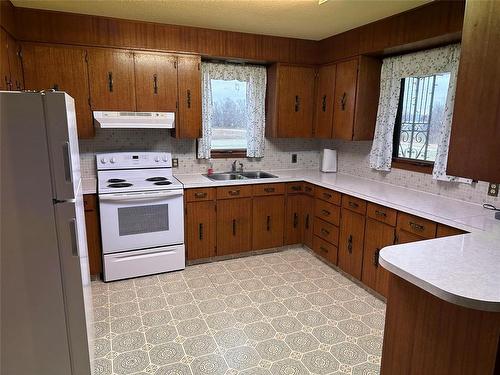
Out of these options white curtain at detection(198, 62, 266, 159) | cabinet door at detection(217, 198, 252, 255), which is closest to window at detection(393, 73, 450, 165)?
white curtain at detection(198, 62, 266, 159)

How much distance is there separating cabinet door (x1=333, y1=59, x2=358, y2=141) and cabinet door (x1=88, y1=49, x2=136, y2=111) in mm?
2232

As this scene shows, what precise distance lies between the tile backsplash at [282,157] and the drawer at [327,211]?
680 millimetres

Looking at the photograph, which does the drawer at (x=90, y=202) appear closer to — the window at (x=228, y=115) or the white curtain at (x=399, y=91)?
the window at (x=228, y=115)

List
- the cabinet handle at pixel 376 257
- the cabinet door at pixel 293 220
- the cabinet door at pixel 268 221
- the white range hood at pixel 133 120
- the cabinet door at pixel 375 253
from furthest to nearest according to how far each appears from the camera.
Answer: the cabinet door at pixel 293 220 → the cabinet door at pixel 268 221 → the white range hood at pixel 133 120 → the cabinet handle at pixel 376 257 → the cabinet door at pixel 375 253

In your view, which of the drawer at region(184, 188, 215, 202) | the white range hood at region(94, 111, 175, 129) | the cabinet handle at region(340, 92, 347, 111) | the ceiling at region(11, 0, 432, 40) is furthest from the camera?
the cabinet handle at region(340, 92, 347, 111)

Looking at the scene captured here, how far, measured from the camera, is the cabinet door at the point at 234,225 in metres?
3.68

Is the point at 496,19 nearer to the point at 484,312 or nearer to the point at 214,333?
the point at 484,312

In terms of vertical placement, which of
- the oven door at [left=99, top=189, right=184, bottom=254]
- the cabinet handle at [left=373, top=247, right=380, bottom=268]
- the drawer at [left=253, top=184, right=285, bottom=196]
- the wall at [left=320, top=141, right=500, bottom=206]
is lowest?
the cabinet handle at [left=373, top=247, right=380, bottom=268]

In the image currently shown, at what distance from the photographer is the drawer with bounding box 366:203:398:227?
9.02ft

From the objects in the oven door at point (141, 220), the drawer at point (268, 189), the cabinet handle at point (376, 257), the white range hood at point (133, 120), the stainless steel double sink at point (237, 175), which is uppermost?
the white range hood at point (133, 120)

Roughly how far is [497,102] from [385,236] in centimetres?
180

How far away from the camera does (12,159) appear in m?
1.46

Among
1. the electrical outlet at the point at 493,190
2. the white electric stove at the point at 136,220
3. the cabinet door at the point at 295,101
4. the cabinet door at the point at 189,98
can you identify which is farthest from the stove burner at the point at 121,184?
the electrical outlet at the point at 493,190

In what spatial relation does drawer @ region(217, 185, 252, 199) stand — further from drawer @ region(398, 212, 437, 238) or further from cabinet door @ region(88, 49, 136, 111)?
drawer @ region(398, 212, 437, 238)
